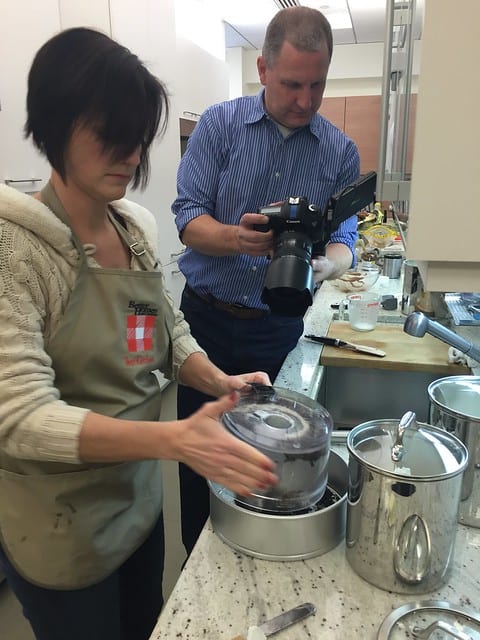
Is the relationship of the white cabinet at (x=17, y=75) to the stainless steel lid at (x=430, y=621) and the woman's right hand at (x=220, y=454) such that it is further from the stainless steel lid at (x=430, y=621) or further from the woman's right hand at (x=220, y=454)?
the stainless steel lid at (x=430, y=621)

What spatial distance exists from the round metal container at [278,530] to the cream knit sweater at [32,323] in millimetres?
217

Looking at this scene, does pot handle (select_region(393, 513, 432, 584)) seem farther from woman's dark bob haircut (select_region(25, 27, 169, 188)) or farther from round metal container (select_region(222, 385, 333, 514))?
woman's dark bob haircut (select_region(25, 27, 169, 188))

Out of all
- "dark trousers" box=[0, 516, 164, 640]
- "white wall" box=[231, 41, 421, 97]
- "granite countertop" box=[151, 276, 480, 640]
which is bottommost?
"dark trousers" box=[0, 516, 164, 640]

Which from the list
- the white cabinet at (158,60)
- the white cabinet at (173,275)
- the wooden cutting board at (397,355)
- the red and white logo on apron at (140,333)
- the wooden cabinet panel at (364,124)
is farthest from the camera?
the wooden cabinet panel at (364,124)

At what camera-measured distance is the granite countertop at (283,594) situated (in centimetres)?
59

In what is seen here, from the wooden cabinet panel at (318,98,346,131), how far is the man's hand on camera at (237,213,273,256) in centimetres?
451

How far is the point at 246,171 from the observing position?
51.3 inches

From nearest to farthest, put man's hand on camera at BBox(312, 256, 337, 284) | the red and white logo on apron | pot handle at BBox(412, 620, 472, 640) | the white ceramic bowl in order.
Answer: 1. pot handle at BBox(412, 620, 472, 640)
2. the red and white logo on apron
3. man's hand on camera at BBox(312, 256, 337, 284)
4. the white ceramic bowl

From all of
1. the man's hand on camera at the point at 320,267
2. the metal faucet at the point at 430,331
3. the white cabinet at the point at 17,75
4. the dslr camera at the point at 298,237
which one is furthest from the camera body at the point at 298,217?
the white cabinet at the point at 17,75

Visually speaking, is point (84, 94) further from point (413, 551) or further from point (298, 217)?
point (413, 551)

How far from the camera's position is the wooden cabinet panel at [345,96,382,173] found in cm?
506

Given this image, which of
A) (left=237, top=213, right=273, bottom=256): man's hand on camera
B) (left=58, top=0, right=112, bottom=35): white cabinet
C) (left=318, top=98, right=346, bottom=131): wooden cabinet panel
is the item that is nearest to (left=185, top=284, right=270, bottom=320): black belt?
(left=237, top=213, right=273, bottom=256): man's hand on camera

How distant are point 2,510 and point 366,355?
2.95ft

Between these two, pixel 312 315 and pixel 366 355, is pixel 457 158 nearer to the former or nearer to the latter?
pixel 366 355
